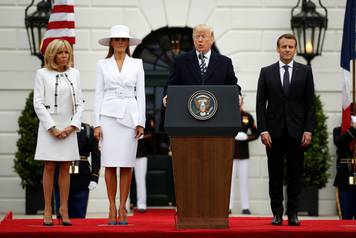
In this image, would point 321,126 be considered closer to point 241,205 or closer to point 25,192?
point 241,205

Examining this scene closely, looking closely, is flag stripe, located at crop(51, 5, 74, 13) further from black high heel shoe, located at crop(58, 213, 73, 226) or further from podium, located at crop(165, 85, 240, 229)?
podium, located at crop(165, 85, 240, 229)

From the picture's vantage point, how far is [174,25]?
1994cm

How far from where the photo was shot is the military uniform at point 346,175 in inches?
554

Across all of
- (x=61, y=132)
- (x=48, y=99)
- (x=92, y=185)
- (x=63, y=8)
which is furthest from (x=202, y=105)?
(x=63, y=8)

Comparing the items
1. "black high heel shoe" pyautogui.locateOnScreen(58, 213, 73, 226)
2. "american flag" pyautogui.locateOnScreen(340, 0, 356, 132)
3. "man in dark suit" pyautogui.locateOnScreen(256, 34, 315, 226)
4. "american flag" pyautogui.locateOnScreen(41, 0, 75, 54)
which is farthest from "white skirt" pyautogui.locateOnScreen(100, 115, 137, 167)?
"american flag" pyautogui.locateOnScreen(340, 0, 356, 132)

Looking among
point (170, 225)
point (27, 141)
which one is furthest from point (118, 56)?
point (27, 141)

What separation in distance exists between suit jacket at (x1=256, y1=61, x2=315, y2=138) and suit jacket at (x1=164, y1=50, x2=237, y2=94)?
1.35ft

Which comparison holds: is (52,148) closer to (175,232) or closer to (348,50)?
(175,232)

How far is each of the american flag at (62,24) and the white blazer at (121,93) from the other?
129 inches

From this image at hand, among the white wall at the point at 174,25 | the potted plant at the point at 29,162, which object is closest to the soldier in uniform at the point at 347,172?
the white wall at the point at 174,25

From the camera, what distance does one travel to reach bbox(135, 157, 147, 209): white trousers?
19250 mm

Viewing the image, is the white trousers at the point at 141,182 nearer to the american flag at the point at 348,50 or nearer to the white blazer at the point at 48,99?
the american flag at the point at 348,50

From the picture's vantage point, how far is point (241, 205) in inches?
770

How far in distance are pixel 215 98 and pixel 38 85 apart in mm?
1892
